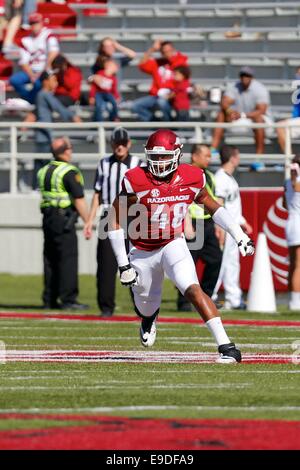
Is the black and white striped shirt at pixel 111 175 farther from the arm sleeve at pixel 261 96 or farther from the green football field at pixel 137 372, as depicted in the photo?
the arm sleeve at pixel 261 96

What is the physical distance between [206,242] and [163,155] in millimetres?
5149

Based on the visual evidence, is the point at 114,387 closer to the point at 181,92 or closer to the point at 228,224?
the point at 228,224

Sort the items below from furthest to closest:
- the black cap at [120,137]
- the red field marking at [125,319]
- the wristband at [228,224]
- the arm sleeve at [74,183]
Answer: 1. the arm sleeve at [74,183]
2. the black cap at [120,137]
3. the red field marking at [125,319]
4. the wristband at [228,224]

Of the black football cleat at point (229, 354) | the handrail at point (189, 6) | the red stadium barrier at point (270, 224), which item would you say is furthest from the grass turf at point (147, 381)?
the handrail at point (189, 6)

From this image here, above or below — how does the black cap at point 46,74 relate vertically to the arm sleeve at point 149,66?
below

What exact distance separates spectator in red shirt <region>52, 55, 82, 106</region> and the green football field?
621 centimetres

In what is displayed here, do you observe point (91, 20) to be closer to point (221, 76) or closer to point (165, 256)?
point (221, 76)

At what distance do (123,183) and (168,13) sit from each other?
1301 centimetres

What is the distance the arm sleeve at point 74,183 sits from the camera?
1500cm

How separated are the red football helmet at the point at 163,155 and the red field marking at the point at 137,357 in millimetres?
1292

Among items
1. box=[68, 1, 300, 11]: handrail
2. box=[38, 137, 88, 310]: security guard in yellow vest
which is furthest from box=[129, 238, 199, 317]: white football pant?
box=[68, 1, 300, 11]: handrail

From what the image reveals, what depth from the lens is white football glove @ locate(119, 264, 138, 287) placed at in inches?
388

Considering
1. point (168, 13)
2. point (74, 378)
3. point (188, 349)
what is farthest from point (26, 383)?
point (168, 13)

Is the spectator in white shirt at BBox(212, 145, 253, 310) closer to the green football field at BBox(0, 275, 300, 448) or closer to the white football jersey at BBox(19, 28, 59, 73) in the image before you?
the green football field at BBox(0, 275, 300, 448)
